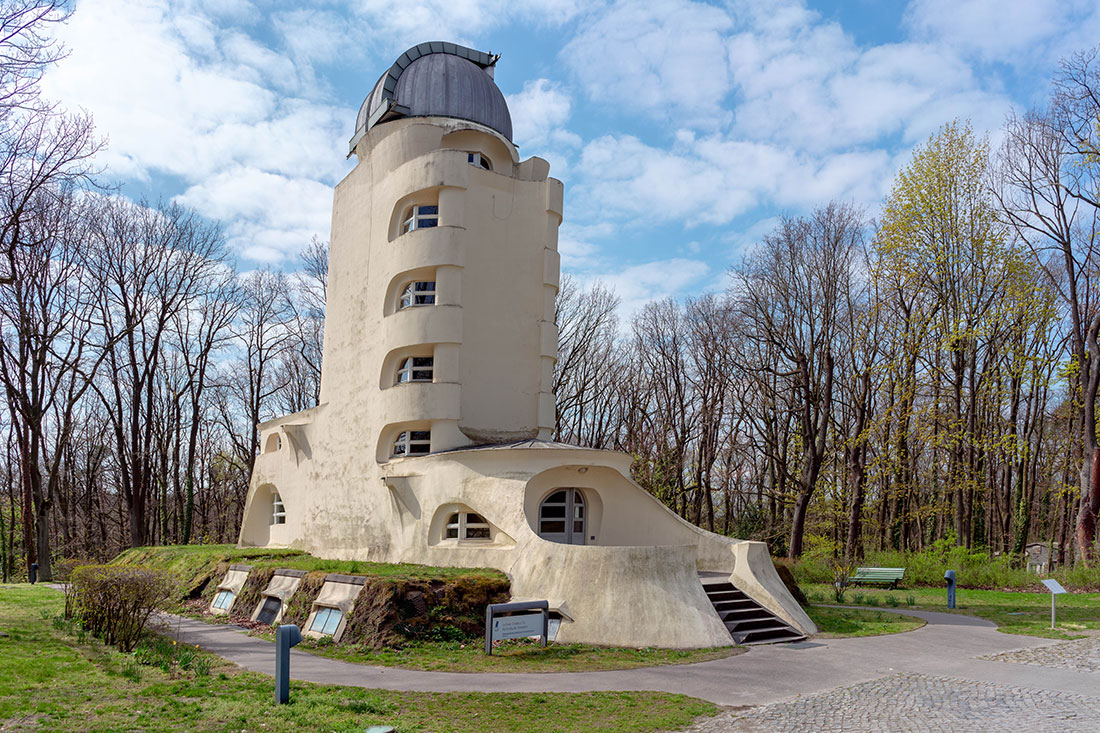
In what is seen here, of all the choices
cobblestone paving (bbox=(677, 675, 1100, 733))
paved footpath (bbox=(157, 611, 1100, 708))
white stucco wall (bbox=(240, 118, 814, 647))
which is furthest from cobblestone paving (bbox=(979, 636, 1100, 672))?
white stucco wall (bbox=(240, 118, 814, 647))

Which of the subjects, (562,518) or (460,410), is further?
(460,410)

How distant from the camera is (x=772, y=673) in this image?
10953mm

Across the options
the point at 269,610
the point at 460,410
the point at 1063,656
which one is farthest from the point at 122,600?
the point at 1063,656

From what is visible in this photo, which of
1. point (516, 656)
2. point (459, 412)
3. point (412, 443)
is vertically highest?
→ point (459, 412)

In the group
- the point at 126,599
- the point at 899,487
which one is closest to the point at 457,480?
the point at 126,599

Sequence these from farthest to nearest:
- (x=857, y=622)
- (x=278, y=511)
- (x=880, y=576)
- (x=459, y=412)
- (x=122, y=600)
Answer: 1. (x=278, y=511)
2. (x=880, y=576)
3. (x=459, y=412)
4. (x=857, y=622)
5. (x=122, y=600)

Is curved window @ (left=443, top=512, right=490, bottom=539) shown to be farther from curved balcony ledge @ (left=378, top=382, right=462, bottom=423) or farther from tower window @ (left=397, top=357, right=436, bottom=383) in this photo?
tower window @ (left=397, top=357, right=436, bottom=383)

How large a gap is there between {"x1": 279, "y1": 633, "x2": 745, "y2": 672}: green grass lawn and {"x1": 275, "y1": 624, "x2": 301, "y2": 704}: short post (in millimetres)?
2962

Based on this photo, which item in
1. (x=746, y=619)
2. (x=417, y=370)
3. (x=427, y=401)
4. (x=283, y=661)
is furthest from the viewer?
(x=417, y=370)

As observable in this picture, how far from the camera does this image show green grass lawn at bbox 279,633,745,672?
37.4ft

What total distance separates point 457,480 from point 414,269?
5816 millimetres

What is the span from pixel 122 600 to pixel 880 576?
66.3 feet

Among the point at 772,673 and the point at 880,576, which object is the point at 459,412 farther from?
the point at 880,576

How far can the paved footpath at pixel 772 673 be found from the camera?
9922 millimetres
